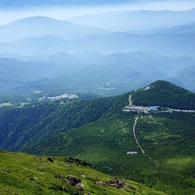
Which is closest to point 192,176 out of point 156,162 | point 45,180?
point 156,162

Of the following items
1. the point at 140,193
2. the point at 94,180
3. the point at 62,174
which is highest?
the point at 62,174

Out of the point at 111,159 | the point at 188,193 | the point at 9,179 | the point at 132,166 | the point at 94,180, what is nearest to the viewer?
the point at 9,179

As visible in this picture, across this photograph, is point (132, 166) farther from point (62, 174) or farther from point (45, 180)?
point (45, 180)

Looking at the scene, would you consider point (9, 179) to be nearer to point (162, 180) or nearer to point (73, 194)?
point (73, 194)

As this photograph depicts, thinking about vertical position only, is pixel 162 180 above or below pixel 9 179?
below

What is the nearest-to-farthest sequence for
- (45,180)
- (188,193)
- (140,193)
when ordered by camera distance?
(45,180) → (140,193) → (188,193)

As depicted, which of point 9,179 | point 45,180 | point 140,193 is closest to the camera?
point 9,179

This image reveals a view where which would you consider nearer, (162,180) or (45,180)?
(45,180)

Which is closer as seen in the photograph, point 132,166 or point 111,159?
point 132,166

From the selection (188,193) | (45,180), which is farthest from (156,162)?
(45,180)
